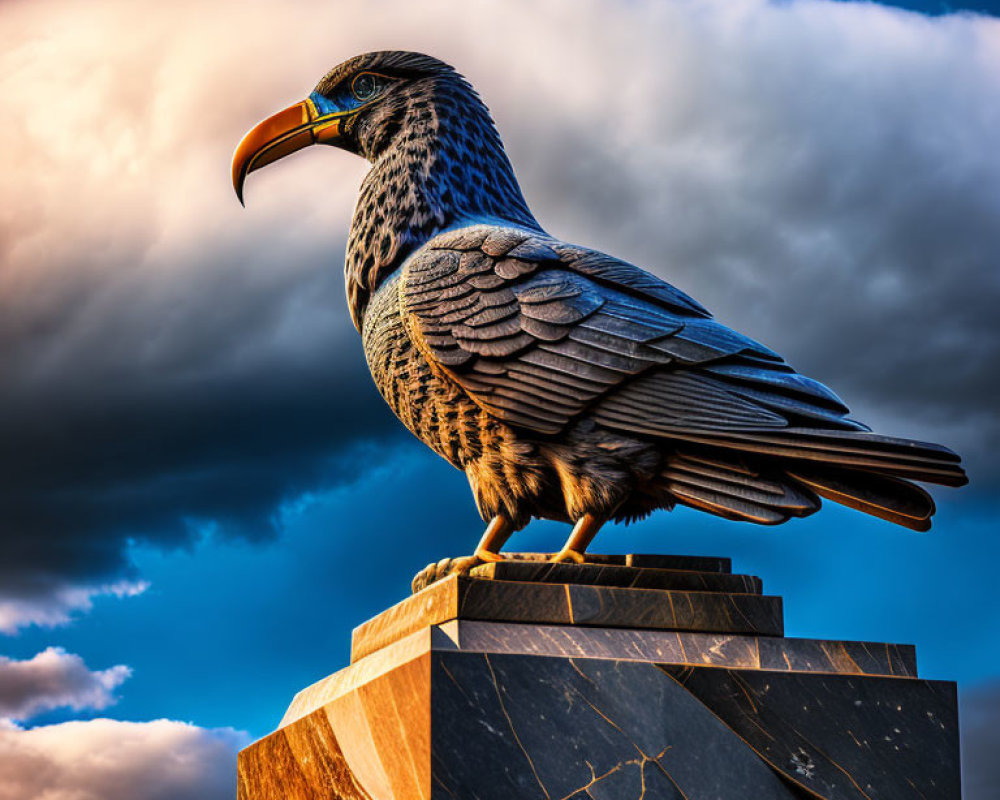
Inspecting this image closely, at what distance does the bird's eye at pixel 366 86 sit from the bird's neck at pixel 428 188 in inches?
11.5

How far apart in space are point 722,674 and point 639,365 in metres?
1.27

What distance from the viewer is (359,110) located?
615 cm

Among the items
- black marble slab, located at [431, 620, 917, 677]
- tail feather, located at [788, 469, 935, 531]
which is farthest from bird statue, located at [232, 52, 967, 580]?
black marble slab, located at [431, 620, 917, 677]

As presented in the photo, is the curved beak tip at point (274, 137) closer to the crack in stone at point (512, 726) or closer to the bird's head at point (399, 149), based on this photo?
the bird's head at point (399, 149)

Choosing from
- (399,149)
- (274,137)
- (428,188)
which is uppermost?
(274,137)

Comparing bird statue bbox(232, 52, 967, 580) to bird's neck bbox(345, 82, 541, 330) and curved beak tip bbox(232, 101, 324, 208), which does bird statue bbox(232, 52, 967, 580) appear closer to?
bird's neck bbox(345, 82, 541, 330)

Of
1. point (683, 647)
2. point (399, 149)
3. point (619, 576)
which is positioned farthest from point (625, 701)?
point (399, 149)

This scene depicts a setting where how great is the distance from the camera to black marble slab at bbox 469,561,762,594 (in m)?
4.79

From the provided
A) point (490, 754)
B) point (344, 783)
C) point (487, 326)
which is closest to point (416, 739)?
point (490, 754)

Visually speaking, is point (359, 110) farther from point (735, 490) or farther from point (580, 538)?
point (735, 490)

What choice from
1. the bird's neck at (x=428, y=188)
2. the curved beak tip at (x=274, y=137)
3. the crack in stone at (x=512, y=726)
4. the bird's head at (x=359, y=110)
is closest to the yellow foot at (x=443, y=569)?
the crack in stone at (x=512, y=726)

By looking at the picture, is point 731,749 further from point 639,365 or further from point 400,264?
point 400,264

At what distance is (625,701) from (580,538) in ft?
2.82

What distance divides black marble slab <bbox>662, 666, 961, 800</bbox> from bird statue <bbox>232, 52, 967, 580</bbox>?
0.68m
